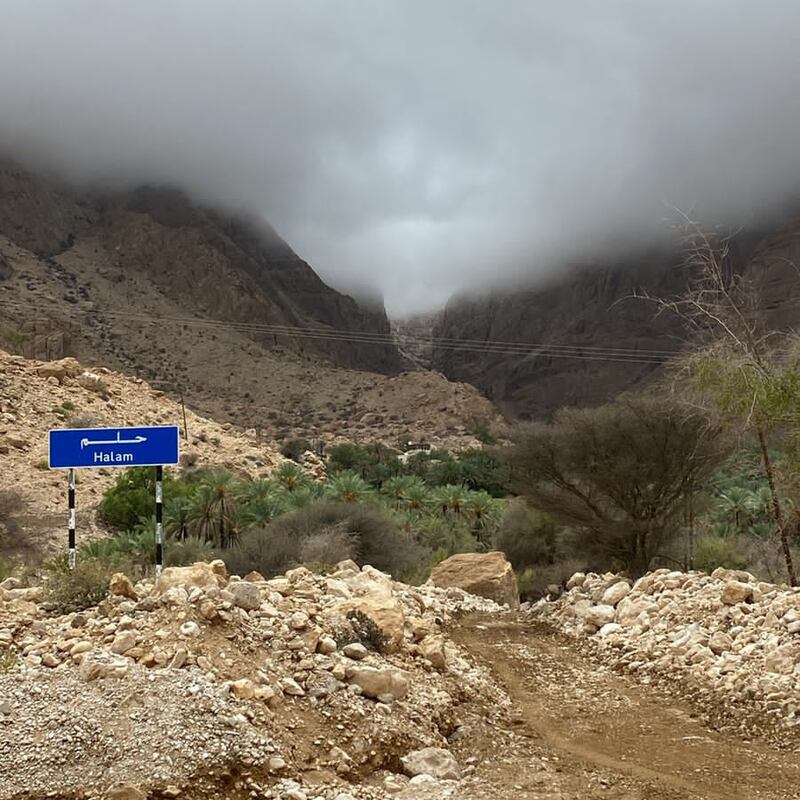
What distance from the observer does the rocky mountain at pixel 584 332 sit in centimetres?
12812

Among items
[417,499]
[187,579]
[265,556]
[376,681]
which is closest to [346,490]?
[417,499]

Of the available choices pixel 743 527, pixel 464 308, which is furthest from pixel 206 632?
pixel 464 308

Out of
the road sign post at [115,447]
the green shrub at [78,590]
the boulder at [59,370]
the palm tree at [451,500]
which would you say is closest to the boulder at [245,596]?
the green shrub at [78,590]

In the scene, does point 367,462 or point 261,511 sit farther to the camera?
point 367,462

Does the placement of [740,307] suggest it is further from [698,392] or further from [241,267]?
[241,267]

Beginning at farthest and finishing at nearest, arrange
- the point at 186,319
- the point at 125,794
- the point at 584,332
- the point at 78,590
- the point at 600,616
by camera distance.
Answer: the point at 584,332
the point at 186,319
the point at 600,616
the point at 78,590
the point at 125,794

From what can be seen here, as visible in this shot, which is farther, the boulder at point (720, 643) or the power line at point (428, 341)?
the power line at point (428, 341)

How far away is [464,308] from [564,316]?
1594 inches

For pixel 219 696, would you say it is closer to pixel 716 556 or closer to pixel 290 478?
pixel 716 556

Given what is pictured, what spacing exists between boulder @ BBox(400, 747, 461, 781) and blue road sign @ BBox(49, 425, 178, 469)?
498 cm

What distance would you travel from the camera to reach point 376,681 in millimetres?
7684

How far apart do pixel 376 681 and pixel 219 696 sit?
160 centimetres

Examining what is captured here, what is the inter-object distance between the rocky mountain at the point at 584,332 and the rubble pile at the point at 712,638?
101 meters

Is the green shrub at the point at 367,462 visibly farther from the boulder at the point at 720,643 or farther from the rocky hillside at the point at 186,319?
the boulder at the point at 720,643
